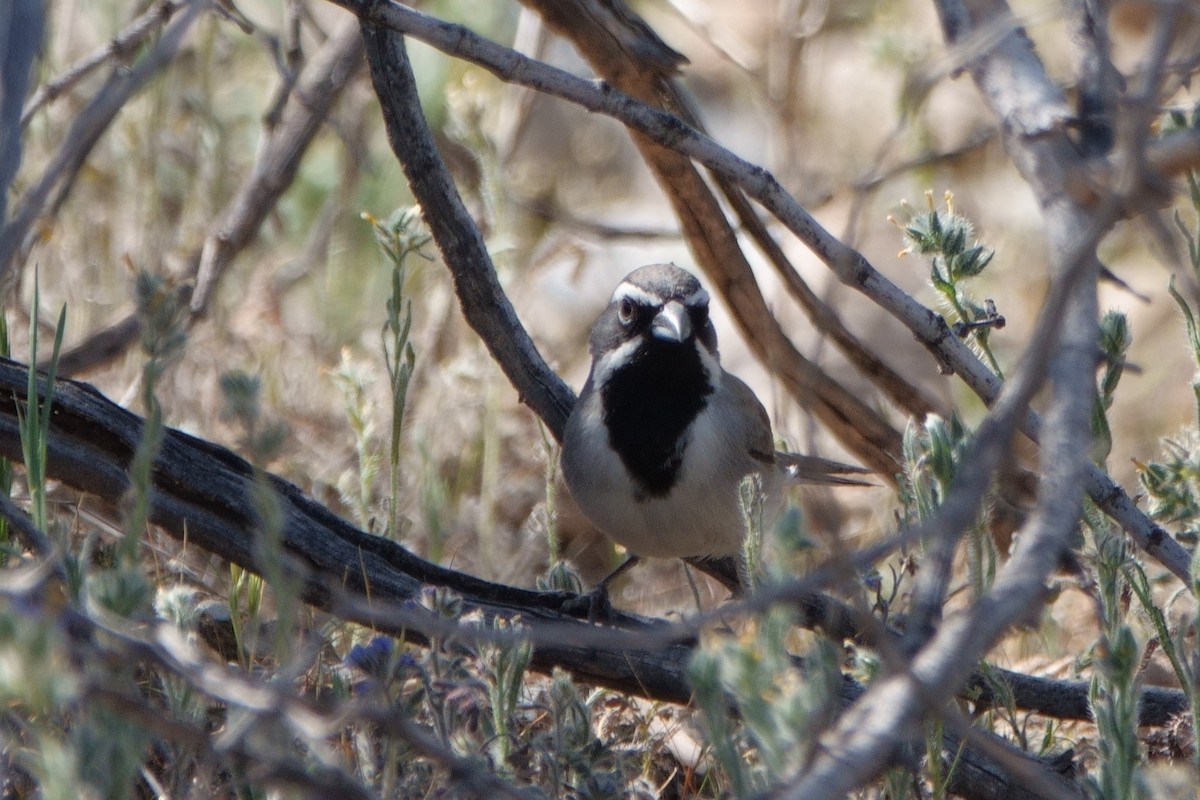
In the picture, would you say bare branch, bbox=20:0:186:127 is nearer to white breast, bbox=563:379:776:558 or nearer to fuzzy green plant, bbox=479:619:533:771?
white breast, bbox=563:379:776:558

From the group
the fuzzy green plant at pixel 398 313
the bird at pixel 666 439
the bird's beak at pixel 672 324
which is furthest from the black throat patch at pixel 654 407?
the fuzzy green plant at pixel 398 313

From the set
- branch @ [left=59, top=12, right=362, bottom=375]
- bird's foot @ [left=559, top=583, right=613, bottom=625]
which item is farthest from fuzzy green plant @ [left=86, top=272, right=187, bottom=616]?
branch @ [left=59, top=12, right=362, bottom=375]

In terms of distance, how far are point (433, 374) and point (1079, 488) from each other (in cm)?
389

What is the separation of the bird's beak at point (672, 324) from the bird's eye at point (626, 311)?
149 millimetres

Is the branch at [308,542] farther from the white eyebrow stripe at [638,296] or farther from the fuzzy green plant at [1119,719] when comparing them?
the white eyebrow stripe at [638,296]

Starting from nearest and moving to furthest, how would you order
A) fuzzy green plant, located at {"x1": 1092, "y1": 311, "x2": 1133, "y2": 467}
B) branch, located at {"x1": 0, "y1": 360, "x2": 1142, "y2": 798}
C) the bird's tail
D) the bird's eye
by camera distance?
fuzzy green plant, located at {"x1": 1092, "y1": 311, "x2": 1133, "y2": 467}
branch, located at {"x1": 0, "y1": 360, "x2": 1142, "y2": 798}
the bird's tail
the bird's eye

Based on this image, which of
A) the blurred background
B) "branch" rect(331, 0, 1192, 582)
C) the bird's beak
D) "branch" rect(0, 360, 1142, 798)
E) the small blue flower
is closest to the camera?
the small blue flower

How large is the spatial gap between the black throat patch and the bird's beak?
0.34ft

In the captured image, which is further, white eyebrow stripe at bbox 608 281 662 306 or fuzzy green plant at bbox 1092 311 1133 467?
white eyebrow stripe at bbox 608 281 662 306

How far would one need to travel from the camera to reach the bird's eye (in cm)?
406

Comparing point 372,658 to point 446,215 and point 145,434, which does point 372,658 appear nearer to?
point 145,434

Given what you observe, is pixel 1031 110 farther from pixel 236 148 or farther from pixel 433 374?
pixel 236 148

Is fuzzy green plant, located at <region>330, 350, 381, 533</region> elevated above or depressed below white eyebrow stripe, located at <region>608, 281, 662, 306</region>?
below

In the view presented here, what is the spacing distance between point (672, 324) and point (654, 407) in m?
0.25
